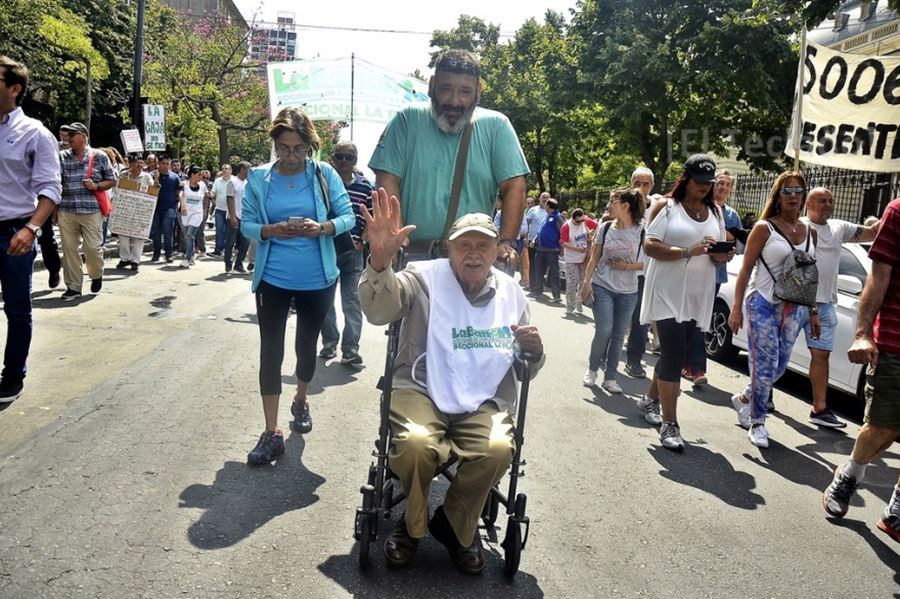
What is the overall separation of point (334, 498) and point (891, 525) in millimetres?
2936

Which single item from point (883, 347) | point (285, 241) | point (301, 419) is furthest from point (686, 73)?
point (285, 241)

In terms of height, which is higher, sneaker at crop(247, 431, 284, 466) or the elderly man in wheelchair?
the elderly man in wheelchair

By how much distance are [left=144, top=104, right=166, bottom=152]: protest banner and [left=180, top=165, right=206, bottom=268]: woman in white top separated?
8.54ft

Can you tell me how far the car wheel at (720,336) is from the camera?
30.5ft

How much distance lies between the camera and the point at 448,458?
3.36 meters

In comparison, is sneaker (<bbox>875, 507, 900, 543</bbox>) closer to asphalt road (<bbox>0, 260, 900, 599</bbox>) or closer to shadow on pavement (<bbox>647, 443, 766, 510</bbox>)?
asphalt road (<bbox>0, 260, 900, 599</bbox>)

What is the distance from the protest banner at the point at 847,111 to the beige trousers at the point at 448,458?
5.99 meters

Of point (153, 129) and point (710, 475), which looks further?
point (153, 129)

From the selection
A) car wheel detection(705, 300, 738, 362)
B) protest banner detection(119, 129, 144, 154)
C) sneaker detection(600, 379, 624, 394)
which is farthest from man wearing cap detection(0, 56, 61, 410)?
protest banner detection(119, 129, 144, 154)

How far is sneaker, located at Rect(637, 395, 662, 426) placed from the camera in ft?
20.7

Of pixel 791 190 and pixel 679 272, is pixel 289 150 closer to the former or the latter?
pixel 679 272

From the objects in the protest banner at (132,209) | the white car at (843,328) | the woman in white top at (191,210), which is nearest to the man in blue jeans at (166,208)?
the woman in white top at (191,210)

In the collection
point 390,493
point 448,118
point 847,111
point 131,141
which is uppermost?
point 847,111

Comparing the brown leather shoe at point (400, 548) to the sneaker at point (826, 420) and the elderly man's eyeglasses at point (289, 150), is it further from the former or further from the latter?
the sneaker at point (826, 420)
